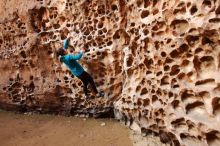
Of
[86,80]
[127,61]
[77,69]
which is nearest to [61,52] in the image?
[77,69]

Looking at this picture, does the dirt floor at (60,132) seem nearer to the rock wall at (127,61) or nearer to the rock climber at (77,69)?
the rock wall at (127,61)

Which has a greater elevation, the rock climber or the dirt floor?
the rock climber

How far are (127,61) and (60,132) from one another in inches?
65.9

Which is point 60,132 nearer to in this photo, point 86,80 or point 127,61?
point 86,80

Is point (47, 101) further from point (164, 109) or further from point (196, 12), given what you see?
point (196, 12)

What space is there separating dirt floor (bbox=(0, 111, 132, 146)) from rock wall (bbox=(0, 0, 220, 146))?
0.24 meters

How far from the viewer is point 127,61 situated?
543cm

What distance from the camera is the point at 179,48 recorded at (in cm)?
417

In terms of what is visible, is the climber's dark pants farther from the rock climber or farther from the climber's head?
the climber's head

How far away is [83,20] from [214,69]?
2.87m

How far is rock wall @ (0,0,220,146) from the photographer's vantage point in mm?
3865

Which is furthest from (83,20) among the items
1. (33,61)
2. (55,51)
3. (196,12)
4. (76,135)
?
(196,12)

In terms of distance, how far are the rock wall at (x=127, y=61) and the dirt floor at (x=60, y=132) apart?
0.24m

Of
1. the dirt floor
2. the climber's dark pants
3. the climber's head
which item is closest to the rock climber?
the climber's dark pants
